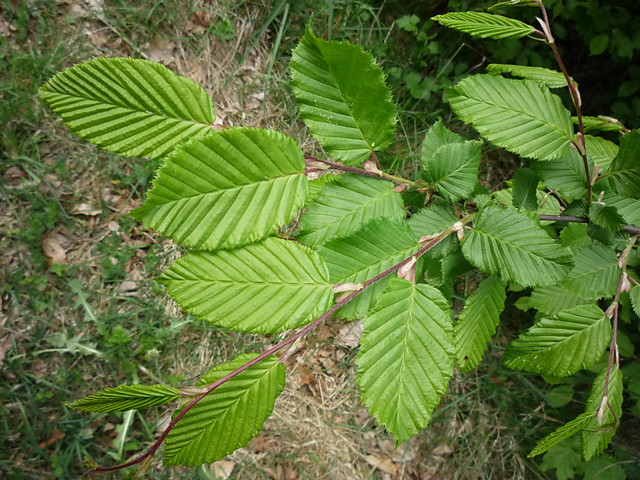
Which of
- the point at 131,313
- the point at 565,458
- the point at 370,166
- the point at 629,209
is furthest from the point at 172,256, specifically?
the point at 565,458

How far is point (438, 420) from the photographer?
2.24 metres

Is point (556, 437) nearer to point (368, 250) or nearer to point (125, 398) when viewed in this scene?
point (368, 250)

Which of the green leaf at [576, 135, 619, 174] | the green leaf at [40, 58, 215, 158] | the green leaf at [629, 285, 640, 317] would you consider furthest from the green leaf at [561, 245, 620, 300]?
the green leaf at [40, 58, 215, 158]

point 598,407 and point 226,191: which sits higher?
point 226,191

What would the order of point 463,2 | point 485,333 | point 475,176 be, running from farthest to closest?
1. point 463,2
2. point 485,333
3. point 475,176

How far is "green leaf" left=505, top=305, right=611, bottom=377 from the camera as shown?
89cm

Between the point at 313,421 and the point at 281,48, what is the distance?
79.3 inches

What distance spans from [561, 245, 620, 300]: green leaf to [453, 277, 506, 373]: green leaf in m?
0.18

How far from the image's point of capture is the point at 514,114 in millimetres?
815

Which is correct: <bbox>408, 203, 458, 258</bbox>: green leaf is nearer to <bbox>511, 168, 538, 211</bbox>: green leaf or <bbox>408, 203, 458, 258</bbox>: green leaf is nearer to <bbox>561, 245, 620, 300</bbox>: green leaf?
<bbox>511, 168, 538, 211</bbox>: green leaf

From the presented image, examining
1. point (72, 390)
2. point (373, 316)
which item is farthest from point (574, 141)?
point (72, 390)

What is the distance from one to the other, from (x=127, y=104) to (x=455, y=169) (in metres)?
0.56

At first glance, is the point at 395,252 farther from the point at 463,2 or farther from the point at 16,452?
the point at 16,452

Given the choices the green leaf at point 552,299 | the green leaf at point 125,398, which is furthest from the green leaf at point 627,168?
the green leaf at point 125,398
